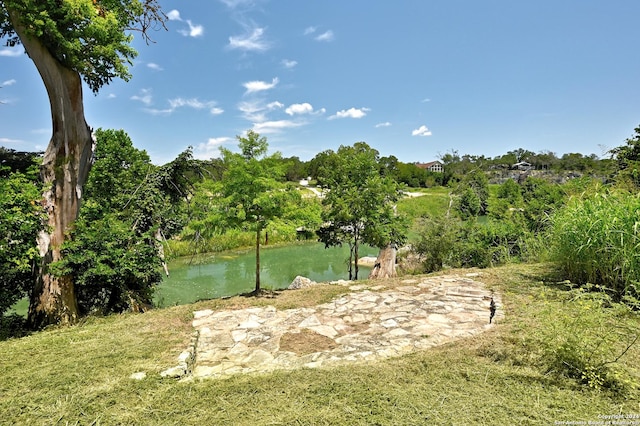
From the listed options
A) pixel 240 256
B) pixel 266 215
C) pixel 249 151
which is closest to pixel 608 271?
pixel 266 215

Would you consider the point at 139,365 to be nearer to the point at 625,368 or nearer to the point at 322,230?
the point at 625,368

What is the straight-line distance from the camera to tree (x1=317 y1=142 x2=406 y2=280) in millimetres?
8273

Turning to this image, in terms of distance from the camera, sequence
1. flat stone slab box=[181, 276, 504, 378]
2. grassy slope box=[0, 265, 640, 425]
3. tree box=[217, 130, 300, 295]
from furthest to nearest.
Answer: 1. tree box=[217, 130, 300, 295]
2. flat stone slab box=[181, 276, 504, 378]
3. grassy slope box=[0, 265, 640, 425]

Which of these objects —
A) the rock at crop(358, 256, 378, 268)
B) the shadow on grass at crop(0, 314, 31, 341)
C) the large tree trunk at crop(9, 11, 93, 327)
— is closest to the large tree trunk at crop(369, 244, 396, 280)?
the rock at crop(358, 256, 378, 268)

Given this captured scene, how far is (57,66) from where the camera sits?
474cm

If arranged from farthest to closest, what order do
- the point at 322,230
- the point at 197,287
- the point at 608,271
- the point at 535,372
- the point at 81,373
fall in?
the point at 197,287, the point at 322,230, the point at 608,271, the point at 81,373, the point at 535,372

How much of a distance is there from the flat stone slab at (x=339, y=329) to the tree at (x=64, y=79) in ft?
7.22

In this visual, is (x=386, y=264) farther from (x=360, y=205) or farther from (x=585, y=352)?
(x=585, y=352)

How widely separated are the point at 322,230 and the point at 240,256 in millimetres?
8743

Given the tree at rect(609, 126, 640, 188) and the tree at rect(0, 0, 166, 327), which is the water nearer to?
the tree at rect(0, 0, 166, 327)

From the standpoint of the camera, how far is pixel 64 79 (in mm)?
4828

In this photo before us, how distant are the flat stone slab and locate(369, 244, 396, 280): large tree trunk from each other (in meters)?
3.83

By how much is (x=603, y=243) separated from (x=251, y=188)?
201 inches

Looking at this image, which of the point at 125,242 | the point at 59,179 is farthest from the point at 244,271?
the point at 59,179
